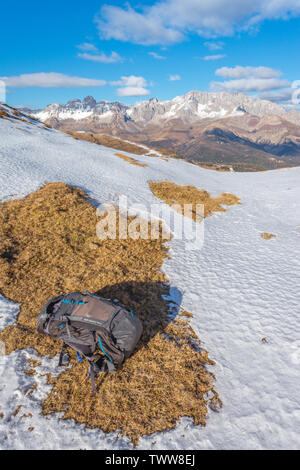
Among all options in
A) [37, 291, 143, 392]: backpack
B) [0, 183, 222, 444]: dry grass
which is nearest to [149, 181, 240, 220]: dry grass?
[0, 183, 222, 444]: dry grass

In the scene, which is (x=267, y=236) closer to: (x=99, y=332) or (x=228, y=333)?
(x=228, y=333)

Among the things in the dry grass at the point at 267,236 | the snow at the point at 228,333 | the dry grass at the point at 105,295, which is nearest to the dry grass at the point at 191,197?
the snow at the point at 228,333

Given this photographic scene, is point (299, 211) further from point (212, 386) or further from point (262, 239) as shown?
point (212, 386)

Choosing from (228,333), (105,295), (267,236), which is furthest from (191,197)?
(228,333)

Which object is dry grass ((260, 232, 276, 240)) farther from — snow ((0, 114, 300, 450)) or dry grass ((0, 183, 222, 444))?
dry grass ((0, 183, 222, 444))

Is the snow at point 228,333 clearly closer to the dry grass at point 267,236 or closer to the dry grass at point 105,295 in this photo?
the dry grass at point 105,295

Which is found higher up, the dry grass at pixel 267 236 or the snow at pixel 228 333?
the dry grass at pixel 267 236

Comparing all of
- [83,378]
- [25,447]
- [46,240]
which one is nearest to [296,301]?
[83,378]
